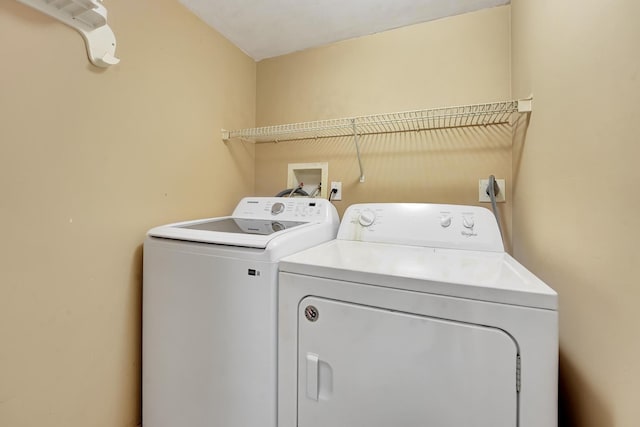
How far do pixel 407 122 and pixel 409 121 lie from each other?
0.05 feet

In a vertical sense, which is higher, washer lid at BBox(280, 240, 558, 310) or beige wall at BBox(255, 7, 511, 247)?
beige wall at BBox(255, 7, 511, 247)

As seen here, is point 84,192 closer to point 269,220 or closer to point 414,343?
point 269,220

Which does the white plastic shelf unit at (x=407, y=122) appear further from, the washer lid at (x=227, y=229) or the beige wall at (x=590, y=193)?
the washer lid at (x=227, y=229)

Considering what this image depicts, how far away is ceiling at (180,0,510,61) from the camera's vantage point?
143 cm

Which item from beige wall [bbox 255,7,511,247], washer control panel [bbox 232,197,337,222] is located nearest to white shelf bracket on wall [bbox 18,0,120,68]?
washer control panel [bbox 232,197,337,222]

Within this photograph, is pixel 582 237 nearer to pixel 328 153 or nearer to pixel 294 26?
pixel 328 153

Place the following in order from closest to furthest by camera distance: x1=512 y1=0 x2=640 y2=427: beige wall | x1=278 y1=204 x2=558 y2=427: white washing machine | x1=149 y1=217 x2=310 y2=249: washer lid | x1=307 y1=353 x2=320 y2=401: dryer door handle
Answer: x1=512 y1=0 x2=640 y2=427: beige wall
x1=278 y1=204 x2=558 y2=427: white washing machine
x1=307 y1=353 x2=320 y2=401: dryer door handle
x1=149 y1=217 x2=310 y2=249: washer lid

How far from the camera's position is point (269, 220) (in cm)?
157

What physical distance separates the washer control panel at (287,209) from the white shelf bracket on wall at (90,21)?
0.90 m

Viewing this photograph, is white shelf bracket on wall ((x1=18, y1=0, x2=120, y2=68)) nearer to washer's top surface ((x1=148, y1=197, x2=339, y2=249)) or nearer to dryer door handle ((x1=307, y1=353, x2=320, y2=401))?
washer's top surface ((x1=148, y1=197, x2=339, y2=249))

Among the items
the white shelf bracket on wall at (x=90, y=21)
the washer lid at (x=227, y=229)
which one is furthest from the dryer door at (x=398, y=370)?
the white shelf bracket on wall at (x=90, y=21)

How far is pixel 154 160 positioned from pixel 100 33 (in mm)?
504

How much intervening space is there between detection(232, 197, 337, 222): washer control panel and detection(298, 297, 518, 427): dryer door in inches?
26.5

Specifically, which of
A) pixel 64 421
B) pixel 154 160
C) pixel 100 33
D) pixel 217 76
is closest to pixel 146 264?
pixel 154 160
